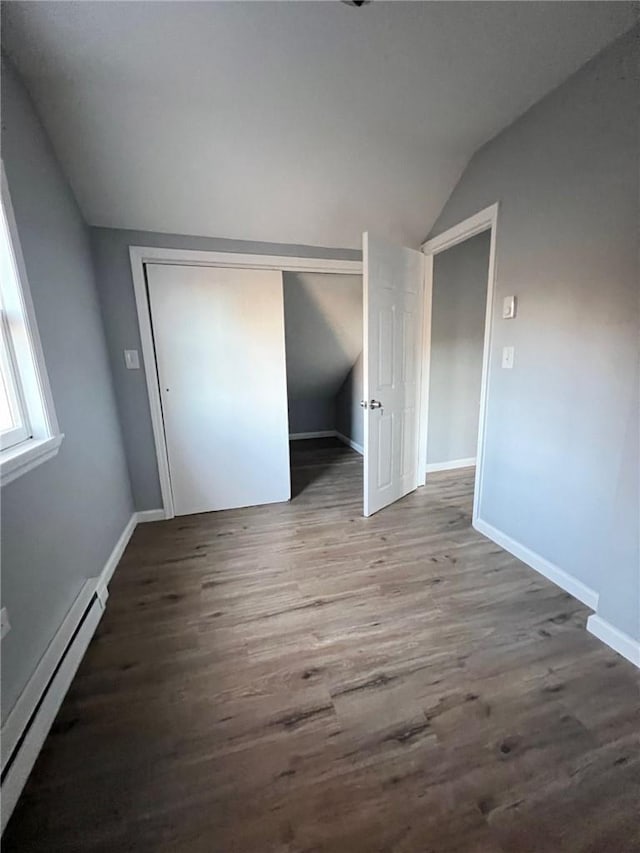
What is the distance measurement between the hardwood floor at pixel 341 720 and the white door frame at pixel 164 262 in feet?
2.67

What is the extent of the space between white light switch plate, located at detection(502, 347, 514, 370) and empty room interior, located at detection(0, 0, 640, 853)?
0.01 metres

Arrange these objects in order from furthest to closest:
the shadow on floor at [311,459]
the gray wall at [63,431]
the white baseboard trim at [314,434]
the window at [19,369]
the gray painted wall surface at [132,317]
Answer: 1. the white baseboard trim at [314,434]
2. the shadow on floor at [311,459]
3. the gray painted wall surface at [132,317]
4. the window at [19,369]
5. the gray wall at [63,431]

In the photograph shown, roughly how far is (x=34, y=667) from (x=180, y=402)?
1.71 m

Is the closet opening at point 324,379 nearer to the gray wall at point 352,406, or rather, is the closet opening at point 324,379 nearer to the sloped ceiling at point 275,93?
the gray wall at point 352,406

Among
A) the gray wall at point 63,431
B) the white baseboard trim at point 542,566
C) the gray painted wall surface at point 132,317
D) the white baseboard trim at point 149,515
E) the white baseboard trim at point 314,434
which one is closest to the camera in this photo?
the gray wall at point 63,431

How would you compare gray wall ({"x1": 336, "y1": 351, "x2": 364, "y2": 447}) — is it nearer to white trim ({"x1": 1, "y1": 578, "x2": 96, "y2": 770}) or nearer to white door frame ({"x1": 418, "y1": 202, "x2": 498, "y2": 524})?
white door frame ({"x1": 418, "y1": 202, "x2": 498, "y2": 524})

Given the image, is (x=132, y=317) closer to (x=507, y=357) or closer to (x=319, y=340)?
(x=319, y=340)

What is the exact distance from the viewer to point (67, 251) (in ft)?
5.90

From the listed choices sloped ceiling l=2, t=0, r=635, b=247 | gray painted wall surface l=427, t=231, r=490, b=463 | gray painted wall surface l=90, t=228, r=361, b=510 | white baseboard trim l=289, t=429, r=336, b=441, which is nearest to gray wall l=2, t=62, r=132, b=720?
gray painted wall surface l=90, t=228, r=361, b=510

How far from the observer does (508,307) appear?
1.98 m

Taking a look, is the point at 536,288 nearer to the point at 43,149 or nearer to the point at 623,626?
the point at 623,626

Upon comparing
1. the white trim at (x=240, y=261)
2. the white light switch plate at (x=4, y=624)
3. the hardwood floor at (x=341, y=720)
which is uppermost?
the white trim at (x=240, y=261)

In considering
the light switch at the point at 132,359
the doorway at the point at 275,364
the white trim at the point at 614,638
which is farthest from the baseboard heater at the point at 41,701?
the white trim at the point at 614,638

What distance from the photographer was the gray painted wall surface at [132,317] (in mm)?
2246
